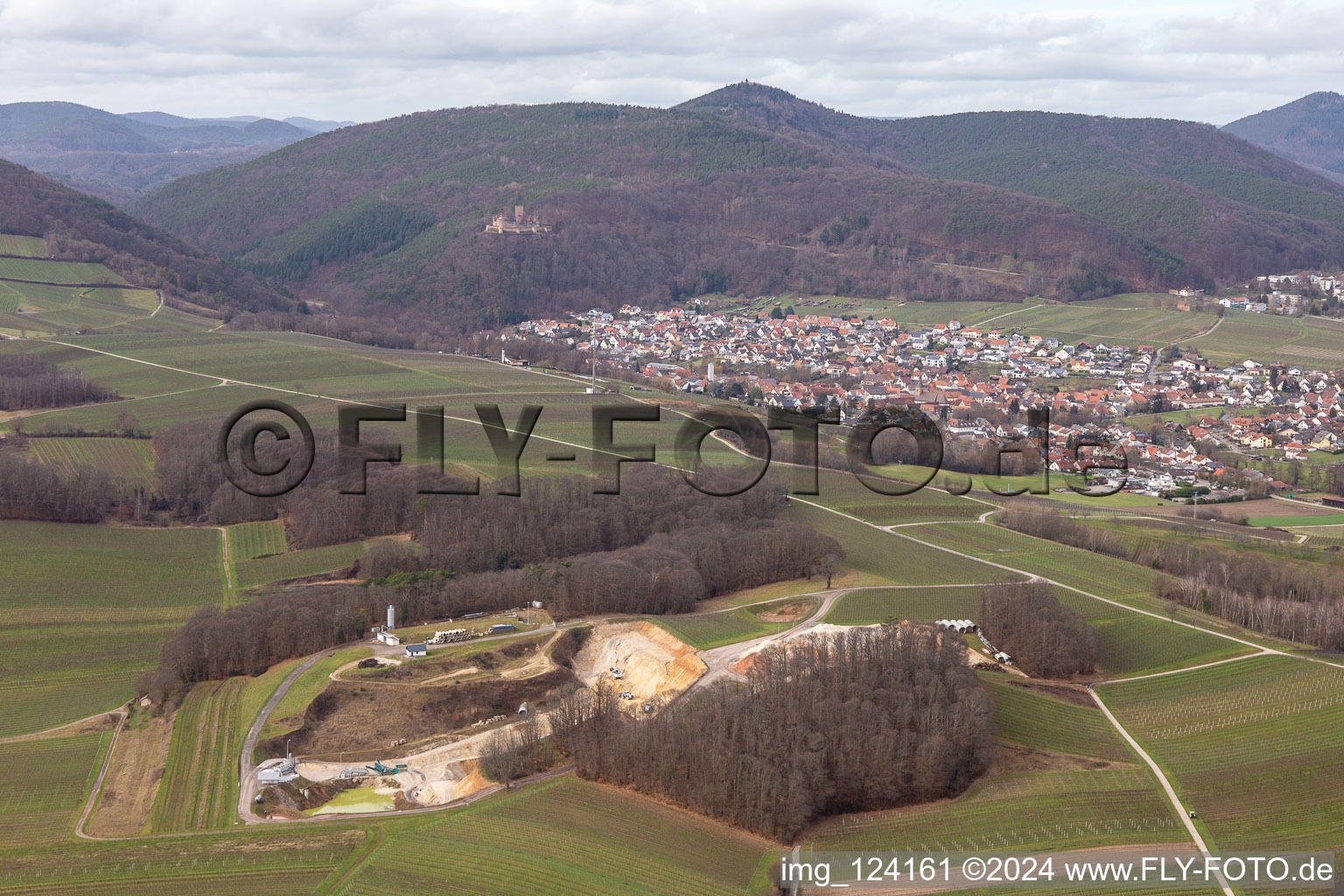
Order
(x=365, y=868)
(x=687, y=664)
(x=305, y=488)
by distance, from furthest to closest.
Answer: (x=305, y=488)
(x=687, y=664)
(x=365, y=868)

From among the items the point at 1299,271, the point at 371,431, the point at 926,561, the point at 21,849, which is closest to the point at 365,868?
the point at 21,849

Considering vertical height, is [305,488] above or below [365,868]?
above

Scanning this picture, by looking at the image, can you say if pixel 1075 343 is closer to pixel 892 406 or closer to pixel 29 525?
pixel 892 406

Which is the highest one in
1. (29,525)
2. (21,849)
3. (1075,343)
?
(1075,343)

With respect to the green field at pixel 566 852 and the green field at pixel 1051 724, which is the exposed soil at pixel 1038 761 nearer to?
the green field at pixel 1051 724

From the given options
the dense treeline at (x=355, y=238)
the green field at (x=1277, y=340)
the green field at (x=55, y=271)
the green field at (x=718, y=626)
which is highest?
the dense treeline at (x=355, y=238)

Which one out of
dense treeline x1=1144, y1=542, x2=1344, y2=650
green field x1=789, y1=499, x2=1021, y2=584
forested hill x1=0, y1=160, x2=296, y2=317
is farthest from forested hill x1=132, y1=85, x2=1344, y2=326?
dense treeline x1=1144, y1=542, x2=1344, y2=650

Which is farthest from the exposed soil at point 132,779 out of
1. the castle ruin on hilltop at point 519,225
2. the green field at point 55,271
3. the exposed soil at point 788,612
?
the castle ruin on hilltop at point 519,225
